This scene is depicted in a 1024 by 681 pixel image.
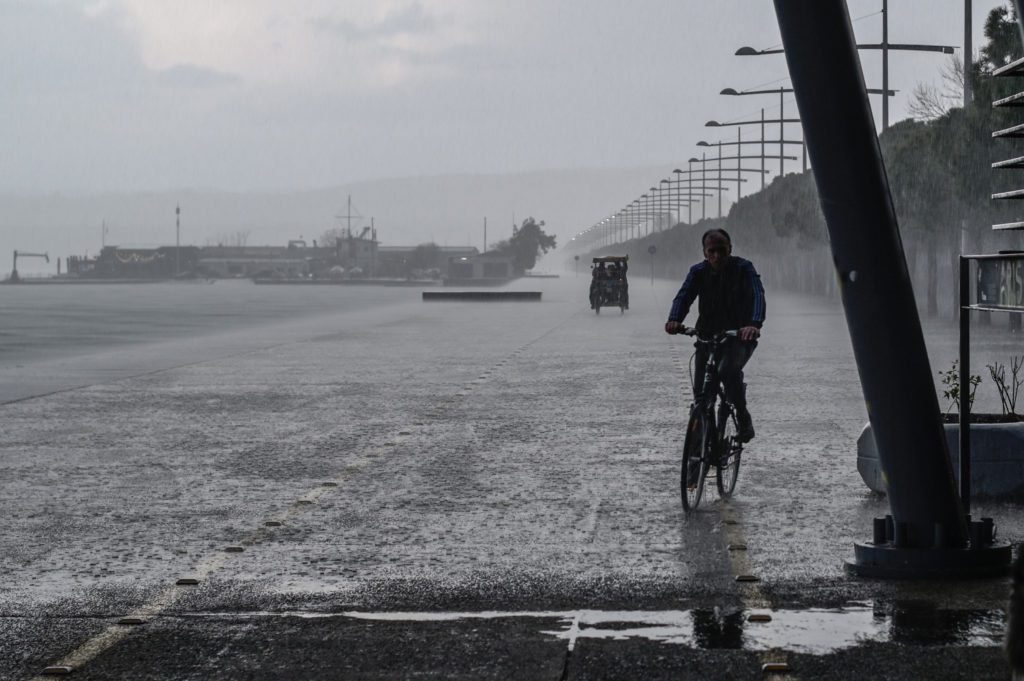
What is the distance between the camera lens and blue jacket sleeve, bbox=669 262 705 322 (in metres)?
9.94

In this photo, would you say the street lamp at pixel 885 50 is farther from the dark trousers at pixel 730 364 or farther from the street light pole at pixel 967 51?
the dark trousers at pixel 730 364

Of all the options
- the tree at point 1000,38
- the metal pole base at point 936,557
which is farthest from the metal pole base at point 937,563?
the tree at point 1000,38

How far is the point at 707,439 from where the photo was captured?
383 inches

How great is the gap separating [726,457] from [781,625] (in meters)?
3.57

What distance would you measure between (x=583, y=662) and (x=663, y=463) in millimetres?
6058

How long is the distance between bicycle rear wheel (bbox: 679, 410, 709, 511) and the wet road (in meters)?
0.16

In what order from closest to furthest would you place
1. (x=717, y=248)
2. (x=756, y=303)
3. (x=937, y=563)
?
(x=937, y=563)
(x=717, y=248)
(x=756, y=303)

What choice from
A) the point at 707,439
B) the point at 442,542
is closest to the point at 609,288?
the point at 707,439

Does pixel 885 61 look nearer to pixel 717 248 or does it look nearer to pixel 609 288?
pixel 609 288

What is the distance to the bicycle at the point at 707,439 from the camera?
9555 millimetres

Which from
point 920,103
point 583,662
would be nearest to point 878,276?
point 583,662

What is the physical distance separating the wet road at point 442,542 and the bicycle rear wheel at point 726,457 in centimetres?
18

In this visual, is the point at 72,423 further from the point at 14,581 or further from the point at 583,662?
the point at 583,662

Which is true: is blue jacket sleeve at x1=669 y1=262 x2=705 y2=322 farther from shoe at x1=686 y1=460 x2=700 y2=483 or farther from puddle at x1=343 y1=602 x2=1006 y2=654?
puddle at x1=343 y1=602 x2=1006 y2=654
